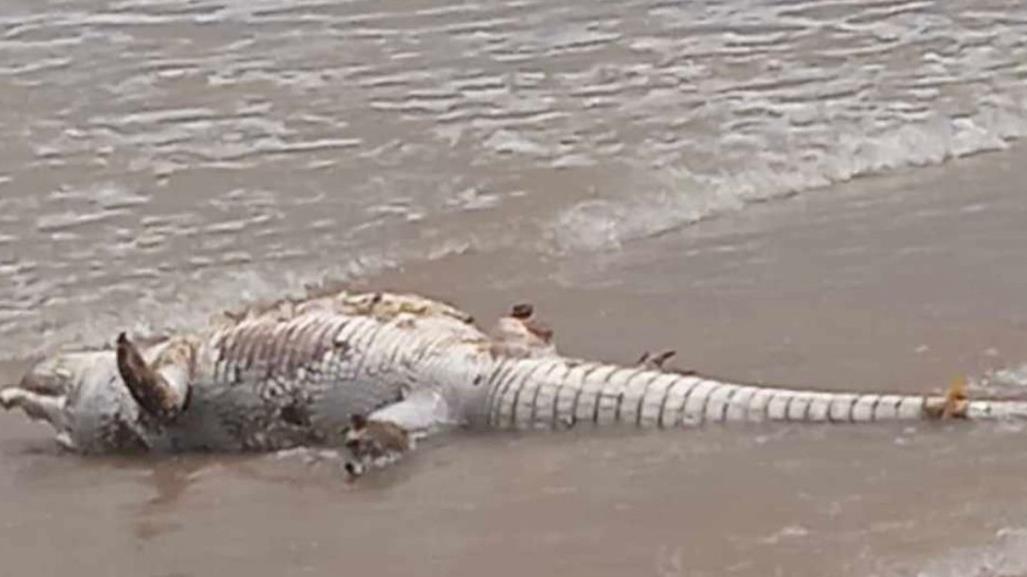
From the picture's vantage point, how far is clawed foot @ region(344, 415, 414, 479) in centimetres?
573

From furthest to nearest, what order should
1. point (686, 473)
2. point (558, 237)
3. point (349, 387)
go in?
point (558, 237) → point (349, 387) → point (686, 473)

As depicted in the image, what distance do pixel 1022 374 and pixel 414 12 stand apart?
16.3 feet

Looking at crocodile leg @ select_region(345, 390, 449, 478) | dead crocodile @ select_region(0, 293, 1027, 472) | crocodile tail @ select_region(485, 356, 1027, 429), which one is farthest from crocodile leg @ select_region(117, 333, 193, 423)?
crocodile tail @ select_region(485, 356, 1027, 429)

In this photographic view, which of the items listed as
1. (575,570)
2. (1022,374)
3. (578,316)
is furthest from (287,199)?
(575,570)

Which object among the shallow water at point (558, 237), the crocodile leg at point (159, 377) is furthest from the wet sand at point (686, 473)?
the crocodile leg at point (159, 377)

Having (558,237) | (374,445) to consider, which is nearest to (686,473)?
(374,445)

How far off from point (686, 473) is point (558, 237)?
2.47 metres

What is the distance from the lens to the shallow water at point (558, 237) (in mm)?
5047

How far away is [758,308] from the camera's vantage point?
6.56 m

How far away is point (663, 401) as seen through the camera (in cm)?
575

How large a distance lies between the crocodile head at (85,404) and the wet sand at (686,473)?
9cm

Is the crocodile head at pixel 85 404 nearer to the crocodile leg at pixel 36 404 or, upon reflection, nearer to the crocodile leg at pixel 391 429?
the crocodile leg at pixel 36 404

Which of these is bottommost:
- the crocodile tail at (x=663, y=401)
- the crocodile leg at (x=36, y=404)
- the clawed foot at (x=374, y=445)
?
the crocodile leg at (x=36, y=404)

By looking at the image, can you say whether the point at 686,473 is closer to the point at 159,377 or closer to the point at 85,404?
the point at 159,377
